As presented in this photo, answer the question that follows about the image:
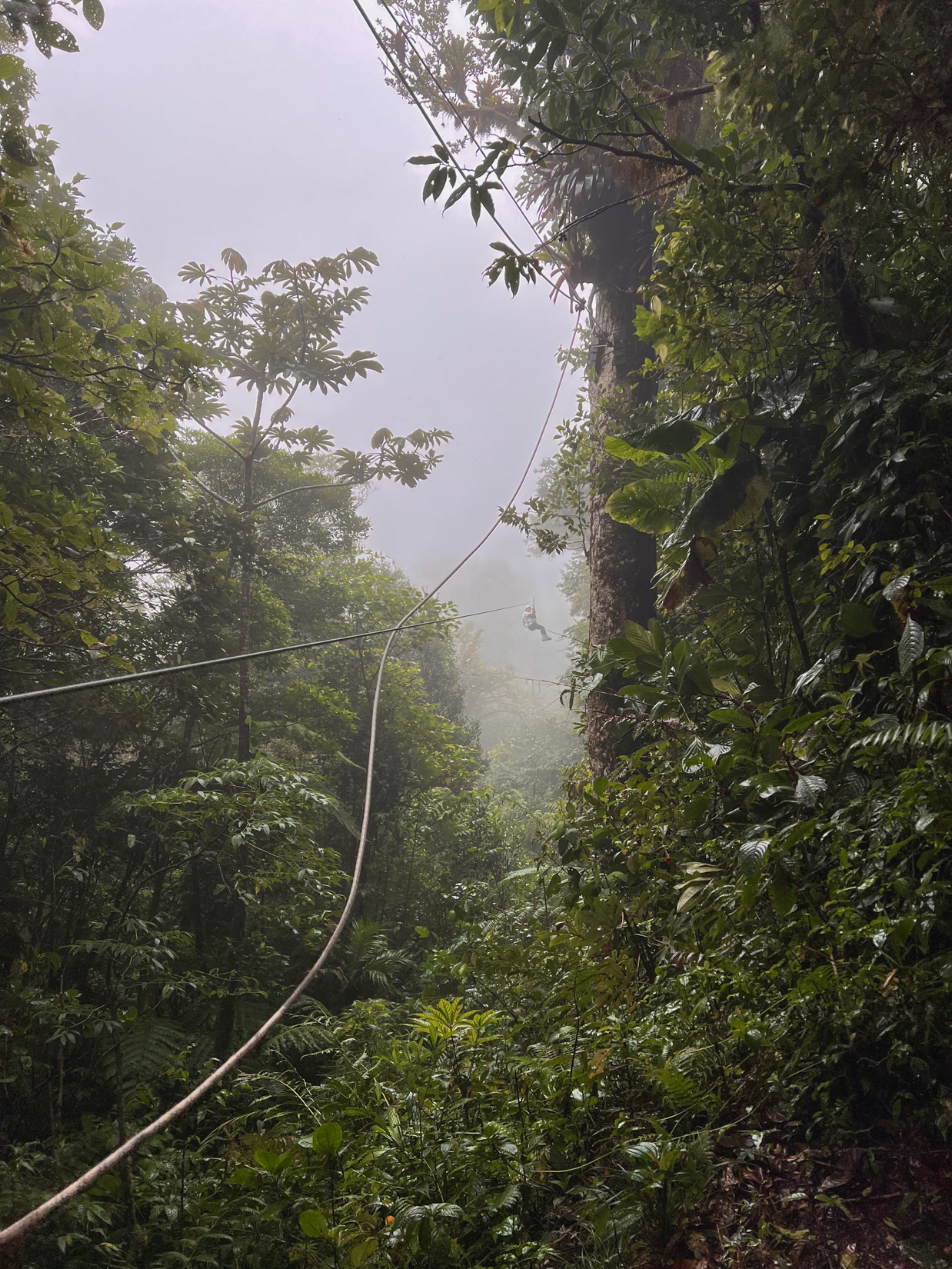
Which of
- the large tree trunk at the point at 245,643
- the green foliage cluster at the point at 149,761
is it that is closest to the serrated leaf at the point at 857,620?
the green foliage cluster at the point at 149,761

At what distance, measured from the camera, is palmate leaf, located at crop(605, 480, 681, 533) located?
10.1ft

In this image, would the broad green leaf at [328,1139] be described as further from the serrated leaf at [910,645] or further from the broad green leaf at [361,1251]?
the serrated leaf at [910,645]

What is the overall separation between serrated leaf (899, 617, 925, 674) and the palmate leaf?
1538 millimetres

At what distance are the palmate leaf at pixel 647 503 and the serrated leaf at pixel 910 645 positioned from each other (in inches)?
60.6

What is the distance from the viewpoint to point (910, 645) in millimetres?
1647

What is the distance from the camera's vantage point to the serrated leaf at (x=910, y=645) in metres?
1.62

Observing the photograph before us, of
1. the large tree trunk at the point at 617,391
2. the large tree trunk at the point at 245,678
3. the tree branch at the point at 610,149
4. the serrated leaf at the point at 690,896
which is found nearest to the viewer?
the serrated leaf at the point at 690,896

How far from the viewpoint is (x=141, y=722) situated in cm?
507

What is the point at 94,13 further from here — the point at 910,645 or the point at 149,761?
the point at 149,761

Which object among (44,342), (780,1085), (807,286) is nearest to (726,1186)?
(780,1085)

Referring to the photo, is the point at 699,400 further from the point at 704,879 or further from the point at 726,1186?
the point at 726,1186

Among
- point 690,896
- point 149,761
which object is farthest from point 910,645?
point 149,761

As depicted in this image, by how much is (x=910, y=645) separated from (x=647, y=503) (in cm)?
163

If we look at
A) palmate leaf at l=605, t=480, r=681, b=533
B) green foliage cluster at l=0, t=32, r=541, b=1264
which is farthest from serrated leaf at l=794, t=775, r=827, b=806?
A: green foliage cluster at l=0, t=32, r=541, b=1264
